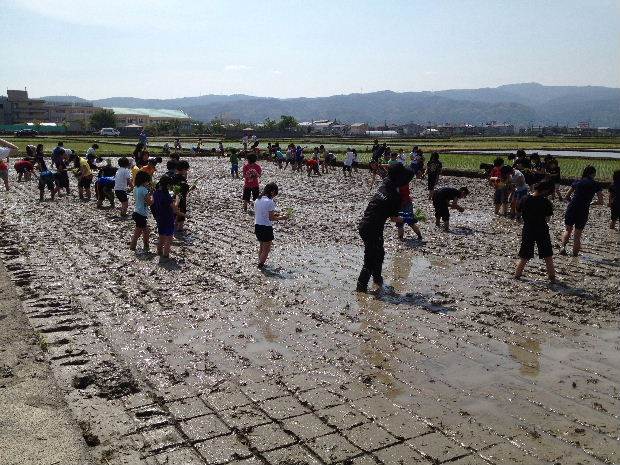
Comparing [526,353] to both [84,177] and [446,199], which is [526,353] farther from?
[84,177]

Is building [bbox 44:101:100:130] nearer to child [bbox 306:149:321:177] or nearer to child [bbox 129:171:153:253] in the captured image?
child [bbox 306:149:321:177]

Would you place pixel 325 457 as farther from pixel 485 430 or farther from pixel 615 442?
pixel 615 442

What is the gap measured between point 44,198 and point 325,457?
57.6ft

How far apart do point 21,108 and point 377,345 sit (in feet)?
476

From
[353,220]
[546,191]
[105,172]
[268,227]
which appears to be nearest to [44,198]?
[105,172]

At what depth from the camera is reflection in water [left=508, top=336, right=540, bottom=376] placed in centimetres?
576

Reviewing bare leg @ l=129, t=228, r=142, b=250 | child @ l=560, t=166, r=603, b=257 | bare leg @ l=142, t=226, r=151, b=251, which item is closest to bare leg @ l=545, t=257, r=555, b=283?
child @ l=560, t=166, r=603, b=257

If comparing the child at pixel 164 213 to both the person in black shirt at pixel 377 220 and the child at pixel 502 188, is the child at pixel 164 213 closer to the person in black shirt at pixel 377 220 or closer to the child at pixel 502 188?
the person in black shirt at pixel 377 220

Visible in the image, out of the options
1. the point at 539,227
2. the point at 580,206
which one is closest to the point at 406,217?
the point at 580,206

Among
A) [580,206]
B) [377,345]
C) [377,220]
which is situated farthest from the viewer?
[580,206]

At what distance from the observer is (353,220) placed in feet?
49.8

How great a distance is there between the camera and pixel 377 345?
641 centimetres

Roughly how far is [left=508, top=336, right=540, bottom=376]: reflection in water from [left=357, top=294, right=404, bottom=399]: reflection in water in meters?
1.29

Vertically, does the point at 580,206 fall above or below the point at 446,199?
above
